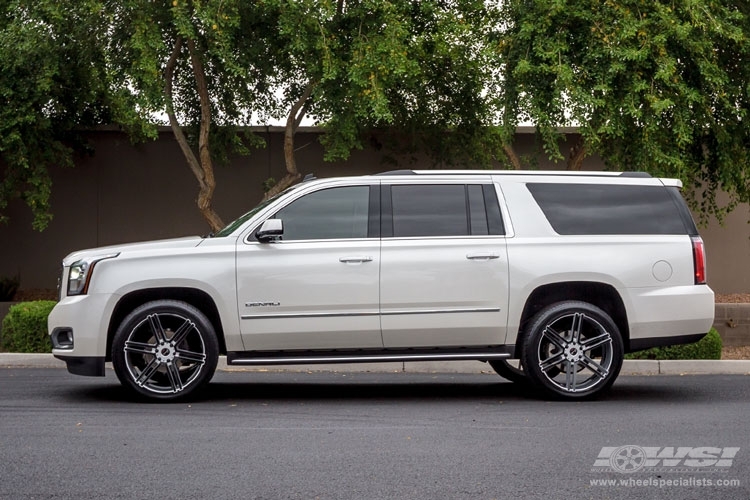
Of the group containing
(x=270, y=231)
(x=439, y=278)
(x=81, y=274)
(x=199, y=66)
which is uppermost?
(x=199, y=66)

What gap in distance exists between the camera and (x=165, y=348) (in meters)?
9.38

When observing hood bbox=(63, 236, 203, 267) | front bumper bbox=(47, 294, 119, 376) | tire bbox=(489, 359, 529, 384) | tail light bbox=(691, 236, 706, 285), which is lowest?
tire bbox=(489, 359, 529, 384)

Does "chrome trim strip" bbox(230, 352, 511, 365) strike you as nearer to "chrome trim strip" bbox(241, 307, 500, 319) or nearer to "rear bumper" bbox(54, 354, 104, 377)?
"chrome trim strip" bbox(241, 307, 500, 319)

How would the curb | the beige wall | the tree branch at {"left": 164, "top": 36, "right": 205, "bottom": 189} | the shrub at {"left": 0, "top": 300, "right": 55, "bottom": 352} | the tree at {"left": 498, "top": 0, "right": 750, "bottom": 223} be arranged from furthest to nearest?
the beige wall, the tree branch at {"left": 164, "top": 36, "right": 205, "bottom": 189}, the tree at {"left": 498, "top": 0, "right": 750, "bottom": 223}, the shrub at {"left": 0, "top": 300, "right": 55, "bottom": 352}, the curb

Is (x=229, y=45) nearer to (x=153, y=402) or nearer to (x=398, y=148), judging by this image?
(x=398, y=148)

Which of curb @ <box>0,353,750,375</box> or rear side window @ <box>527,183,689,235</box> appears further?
curb @ <box>0,353,750,375</box>

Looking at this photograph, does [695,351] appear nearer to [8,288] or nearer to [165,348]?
[165,348]

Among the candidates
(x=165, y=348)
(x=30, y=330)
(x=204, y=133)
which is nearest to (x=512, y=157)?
(x=204, y=133)

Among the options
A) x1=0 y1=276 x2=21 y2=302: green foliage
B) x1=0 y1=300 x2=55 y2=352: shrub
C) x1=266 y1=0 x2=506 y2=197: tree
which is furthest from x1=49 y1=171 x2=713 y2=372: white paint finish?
x1=0 y1=276 x2=21 y2=302: green foliage

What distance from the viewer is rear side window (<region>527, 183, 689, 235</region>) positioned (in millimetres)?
9969

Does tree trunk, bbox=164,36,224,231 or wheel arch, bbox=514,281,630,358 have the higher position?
tree trunk, bbox=164,36,224,231

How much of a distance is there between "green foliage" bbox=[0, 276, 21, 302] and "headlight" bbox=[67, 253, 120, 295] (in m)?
10.8

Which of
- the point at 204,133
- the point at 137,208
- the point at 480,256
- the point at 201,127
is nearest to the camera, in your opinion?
the point at 480,256

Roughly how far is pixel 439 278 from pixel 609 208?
1.87m
